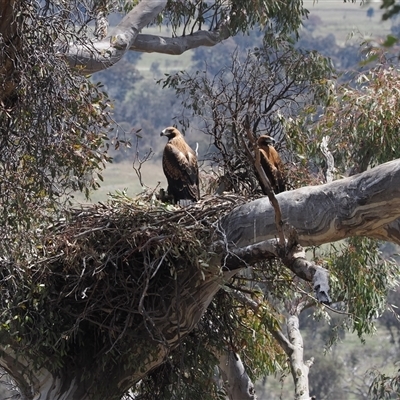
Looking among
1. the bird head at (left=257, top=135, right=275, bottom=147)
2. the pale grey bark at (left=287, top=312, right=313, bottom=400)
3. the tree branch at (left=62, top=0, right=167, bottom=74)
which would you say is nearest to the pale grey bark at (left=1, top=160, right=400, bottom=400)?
A: the bird head at (left=257, top=135, right=275, bottom=147)

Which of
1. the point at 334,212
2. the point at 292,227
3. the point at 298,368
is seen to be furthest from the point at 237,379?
the point at 292,227

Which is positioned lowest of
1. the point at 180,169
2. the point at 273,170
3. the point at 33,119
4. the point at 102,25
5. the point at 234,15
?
the point at 180,169

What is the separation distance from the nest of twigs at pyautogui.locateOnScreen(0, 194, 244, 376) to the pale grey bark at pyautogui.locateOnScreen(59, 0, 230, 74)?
2.18 m

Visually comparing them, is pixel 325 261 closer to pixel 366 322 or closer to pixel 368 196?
pixel 366 322

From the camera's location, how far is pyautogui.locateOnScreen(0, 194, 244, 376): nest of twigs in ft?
19.8

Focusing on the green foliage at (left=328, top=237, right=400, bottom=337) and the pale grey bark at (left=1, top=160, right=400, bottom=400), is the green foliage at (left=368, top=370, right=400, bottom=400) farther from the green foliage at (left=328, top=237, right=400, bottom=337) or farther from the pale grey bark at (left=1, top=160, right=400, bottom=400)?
the pale grey bark at (left=1, top=160, right=400, bottom=400)

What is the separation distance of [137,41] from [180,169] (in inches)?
135

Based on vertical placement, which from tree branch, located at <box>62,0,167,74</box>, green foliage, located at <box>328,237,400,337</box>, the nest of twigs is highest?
tree branch, located at <box>62,0,167,74</box>

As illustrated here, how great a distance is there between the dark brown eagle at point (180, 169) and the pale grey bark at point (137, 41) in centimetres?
98

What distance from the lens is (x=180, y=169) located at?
7180 millimetres

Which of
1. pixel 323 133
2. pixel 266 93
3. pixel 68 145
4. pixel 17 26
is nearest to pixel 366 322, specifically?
pixel 323 133

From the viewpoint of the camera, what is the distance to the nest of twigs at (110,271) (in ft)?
19.8

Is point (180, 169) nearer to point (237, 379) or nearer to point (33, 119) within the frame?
point (33, 119)

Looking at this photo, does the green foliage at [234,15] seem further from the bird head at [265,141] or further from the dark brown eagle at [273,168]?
the dark brown eagle at [273,168]
